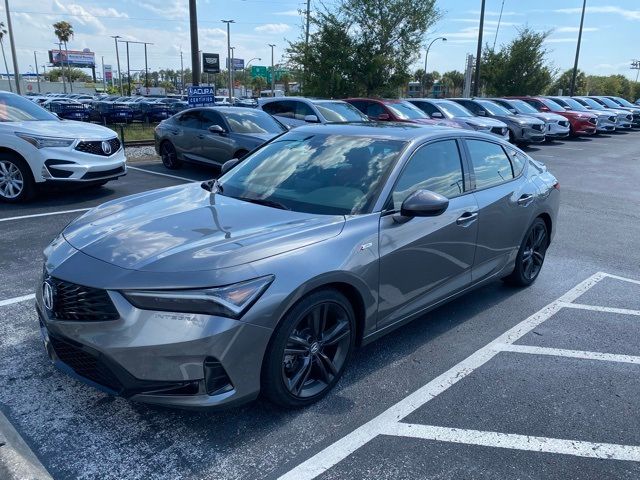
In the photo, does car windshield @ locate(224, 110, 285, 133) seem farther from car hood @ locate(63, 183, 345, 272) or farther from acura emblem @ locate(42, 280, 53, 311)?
acura emblem @ locate(42, 280, 53, 311)

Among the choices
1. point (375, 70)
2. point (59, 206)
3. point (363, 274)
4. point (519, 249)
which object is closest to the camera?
point (363, 274)

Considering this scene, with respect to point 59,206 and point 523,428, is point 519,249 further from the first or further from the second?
point 59,206

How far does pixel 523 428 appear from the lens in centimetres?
298

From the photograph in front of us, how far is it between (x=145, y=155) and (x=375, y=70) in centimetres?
1240

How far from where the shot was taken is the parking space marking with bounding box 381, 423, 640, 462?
→ 110 inches

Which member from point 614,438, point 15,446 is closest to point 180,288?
point 15,446

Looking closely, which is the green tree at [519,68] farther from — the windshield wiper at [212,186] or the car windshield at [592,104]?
the windshield wiper at [212,186]

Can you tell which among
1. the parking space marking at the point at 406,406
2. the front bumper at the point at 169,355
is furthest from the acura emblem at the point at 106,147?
the parking space marking at the point at 406,406

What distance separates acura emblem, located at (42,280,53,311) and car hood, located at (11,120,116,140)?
5607mm

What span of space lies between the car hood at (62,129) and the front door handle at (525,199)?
6248 mm

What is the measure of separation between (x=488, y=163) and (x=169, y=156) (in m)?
8.72

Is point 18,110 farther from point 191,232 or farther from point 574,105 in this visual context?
point 574,105

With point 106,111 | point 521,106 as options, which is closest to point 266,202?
point 521,106

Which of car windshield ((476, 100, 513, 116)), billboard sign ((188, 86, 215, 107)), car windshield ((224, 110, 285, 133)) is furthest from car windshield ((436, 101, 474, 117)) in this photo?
car windshield ((224, 110, 285, 133))
